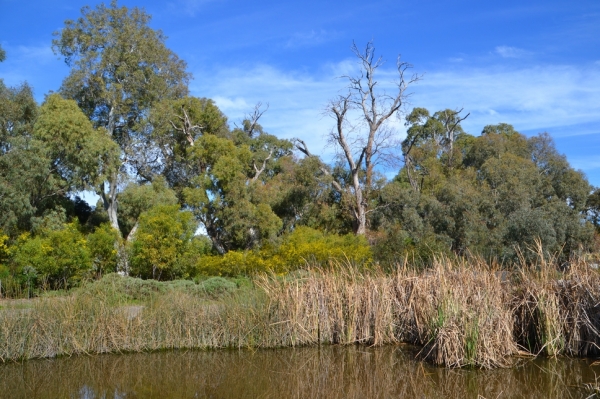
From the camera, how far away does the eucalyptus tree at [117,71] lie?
81.4 feet

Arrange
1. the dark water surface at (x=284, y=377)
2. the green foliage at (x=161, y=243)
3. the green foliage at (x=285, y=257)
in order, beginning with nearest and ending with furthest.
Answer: the dark water surface at (x=284, y=377)
the green foliage at (x=285, y=257)
the green foliage at (x=161, y=243)

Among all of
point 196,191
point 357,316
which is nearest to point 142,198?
point 196,191

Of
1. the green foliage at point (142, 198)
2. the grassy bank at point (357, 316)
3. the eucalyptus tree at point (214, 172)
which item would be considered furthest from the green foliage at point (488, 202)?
the green foliage at point (142, 198)

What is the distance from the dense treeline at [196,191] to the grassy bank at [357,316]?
18.6 feet

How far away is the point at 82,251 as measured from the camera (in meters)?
17.9

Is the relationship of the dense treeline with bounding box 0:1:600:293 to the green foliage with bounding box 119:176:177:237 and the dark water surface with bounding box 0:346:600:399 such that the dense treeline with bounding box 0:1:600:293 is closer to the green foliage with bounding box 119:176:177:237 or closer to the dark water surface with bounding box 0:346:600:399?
the green foliage with bounding box 119:176:177:237

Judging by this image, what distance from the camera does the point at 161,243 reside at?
60.8 feet

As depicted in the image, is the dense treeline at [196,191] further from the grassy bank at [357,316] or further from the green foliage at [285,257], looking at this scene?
the grassy bank at [357,316]

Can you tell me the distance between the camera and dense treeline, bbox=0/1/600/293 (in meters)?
18.7

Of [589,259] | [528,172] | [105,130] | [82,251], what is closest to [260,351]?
[589,259]

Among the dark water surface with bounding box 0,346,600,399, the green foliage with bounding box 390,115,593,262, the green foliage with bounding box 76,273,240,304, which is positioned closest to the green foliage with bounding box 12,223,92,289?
the green foliage with bounding box 76,273,240,304

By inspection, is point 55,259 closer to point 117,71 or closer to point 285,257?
point 285,257

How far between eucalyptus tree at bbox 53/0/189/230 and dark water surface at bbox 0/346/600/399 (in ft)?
47.7

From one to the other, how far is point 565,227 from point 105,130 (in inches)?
717
